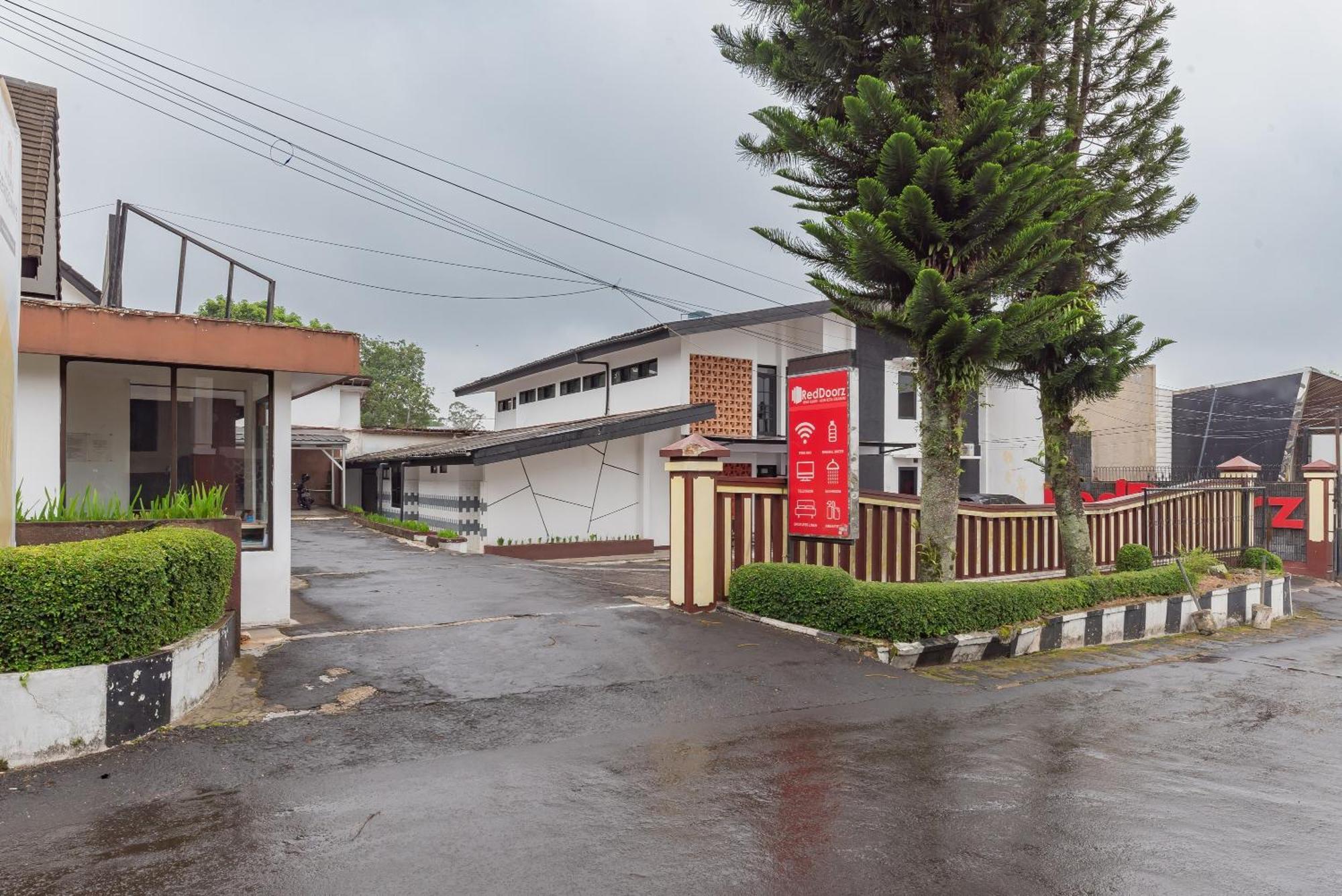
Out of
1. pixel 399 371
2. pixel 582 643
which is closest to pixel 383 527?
pixel 582 643

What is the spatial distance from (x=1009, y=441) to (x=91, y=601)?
26.4m

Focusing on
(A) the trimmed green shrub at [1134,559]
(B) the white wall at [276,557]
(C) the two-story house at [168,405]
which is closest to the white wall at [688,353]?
(A) the trimmed green shrub at [1134,559]

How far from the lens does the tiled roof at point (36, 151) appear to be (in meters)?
Answer: 9.94

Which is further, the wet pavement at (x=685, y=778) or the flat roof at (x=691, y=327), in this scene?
the flat roof at (x=691, y=327)

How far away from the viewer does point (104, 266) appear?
33.3 ft

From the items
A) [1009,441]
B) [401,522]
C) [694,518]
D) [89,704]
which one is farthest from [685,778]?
[1009,441]

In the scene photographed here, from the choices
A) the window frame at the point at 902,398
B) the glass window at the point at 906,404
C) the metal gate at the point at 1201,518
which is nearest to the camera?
the metal gate at the point at 1201,518

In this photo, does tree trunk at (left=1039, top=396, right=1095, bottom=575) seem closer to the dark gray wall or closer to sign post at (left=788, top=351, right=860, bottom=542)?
sign post at (left=788, top=351, right=860, bottom=542)

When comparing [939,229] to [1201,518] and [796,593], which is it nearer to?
[796,593]

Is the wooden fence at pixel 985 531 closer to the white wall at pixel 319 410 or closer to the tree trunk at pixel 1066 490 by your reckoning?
the tree trunk at pixel 1066 490

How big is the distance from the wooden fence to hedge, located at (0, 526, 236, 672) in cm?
596

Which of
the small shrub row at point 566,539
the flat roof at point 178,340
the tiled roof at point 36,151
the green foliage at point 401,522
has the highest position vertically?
the tiled roof at point 36,151

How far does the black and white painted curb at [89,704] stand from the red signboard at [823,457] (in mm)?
6305

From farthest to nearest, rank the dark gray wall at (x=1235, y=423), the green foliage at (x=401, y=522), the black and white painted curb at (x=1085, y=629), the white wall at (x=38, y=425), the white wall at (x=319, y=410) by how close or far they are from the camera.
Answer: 1. the white wall at (x=319, y=410)
2. the dark gray wall at (x=1235, y=423)
3. the green foliage at (x=401, y=522)
4. the black and white painted curb at (x=1085, y=629)
5. the white wall at (x=38, y=425)
